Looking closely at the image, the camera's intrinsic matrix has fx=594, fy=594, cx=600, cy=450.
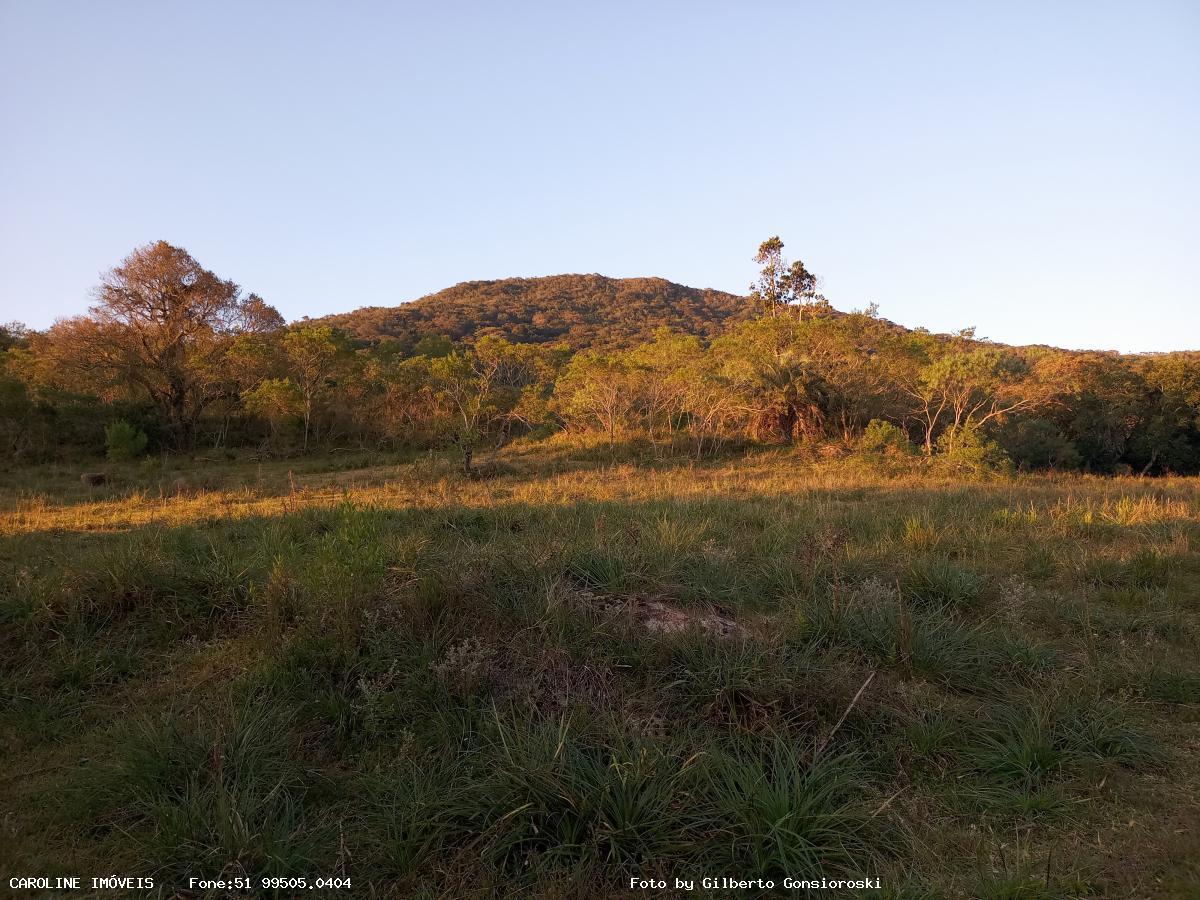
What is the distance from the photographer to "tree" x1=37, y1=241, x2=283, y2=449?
2178cm

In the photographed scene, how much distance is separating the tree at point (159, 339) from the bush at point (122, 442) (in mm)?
2441

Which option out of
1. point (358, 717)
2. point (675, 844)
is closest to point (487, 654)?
point (358, 717)

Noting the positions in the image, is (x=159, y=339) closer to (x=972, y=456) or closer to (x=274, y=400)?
(x=274, y=400)

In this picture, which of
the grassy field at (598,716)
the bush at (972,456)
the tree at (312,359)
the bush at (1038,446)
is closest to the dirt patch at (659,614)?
the grassy field at (598,716)

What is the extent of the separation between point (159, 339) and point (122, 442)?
5065 mm

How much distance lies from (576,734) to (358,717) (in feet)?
4.12

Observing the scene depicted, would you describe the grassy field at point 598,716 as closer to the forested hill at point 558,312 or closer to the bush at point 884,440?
the bush at point 884,440

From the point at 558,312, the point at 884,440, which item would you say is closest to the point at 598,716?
the point at 884,440

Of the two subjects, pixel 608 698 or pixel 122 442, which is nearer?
pixel 608 698

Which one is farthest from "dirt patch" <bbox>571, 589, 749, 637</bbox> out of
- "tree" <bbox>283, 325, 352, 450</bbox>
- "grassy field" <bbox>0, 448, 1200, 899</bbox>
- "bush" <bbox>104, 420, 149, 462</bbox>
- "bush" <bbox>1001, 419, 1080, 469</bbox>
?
"bush" <bbox>1001, 419, 1080, 469</bbox>

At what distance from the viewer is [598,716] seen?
3.17 m

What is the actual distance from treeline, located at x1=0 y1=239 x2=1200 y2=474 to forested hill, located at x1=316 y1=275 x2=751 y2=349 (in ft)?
74.5

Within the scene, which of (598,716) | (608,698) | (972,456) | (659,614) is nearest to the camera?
(598,716)

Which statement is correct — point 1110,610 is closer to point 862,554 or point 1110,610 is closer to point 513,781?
point 862,554
